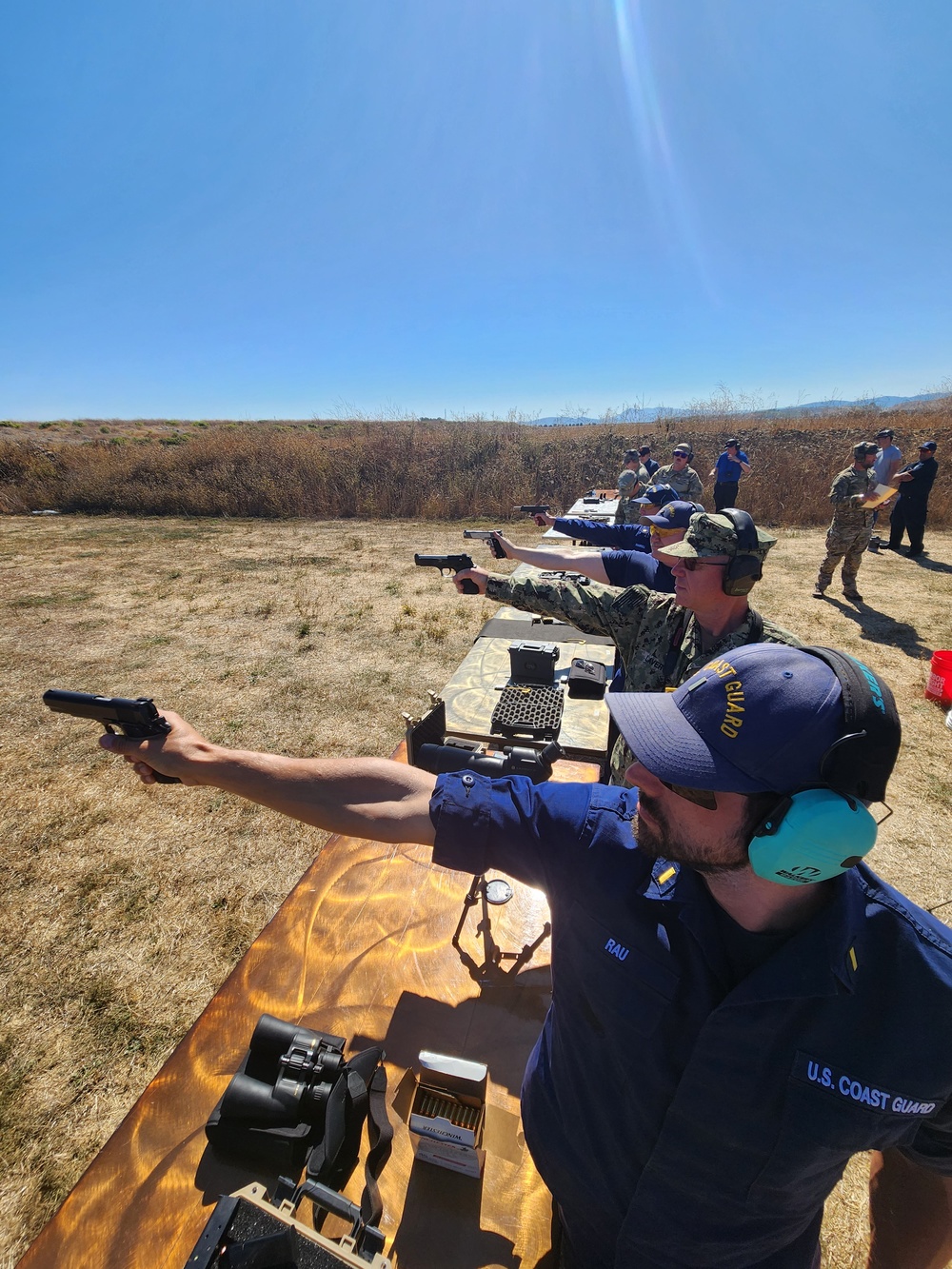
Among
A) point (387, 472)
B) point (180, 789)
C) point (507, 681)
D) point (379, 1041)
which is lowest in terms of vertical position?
point (180, 789)

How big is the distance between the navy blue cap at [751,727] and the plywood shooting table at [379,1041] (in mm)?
1243

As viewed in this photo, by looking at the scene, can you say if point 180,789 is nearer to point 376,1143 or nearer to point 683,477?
point 376,1143

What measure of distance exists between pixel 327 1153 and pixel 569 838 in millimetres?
1007

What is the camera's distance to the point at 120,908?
11.0 ft

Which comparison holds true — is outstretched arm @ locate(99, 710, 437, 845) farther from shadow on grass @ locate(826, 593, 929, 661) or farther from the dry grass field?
shadow on grass @ locate(826, 593, 929, 661)

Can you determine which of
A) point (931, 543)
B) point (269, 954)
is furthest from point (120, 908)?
point (931, 543)

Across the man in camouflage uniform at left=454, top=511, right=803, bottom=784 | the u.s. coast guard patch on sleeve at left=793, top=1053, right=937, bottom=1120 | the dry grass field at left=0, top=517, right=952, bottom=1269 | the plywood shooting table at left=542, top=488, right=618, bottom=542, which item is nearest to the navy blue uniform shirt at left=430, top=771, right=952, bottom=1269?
the u.s. coast guard patch on sleeve at left=793, top=1053, right=937, bottom=1120

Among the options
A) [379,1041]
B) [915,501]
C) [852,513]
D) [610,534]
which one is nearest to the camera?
[379,1041]

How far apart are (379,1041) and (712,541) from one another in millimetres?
2224

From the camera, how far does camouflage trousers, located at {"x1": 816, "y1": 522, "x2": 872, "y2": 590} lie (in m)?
8.21

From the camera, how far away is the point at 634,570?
3455mm

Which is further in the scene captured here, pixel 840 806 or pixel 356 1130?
pixel 356 1130

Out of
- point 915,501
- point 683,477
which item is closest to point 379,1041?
point 683,477

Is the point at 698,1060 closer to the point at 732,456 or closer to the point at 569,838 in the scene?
the point at 569,838
